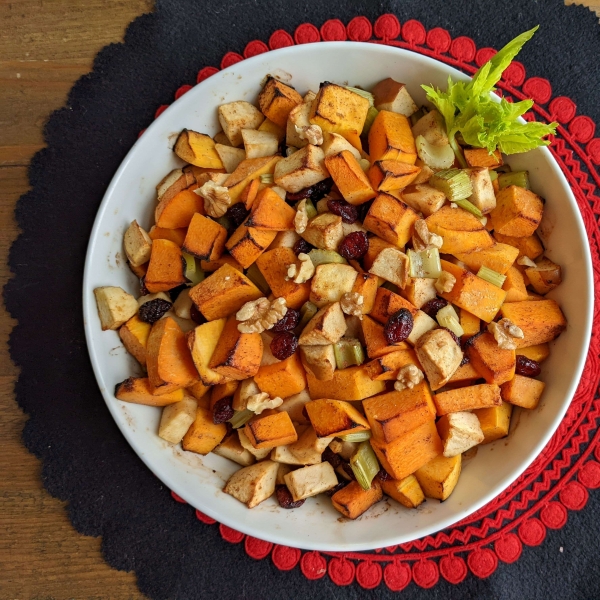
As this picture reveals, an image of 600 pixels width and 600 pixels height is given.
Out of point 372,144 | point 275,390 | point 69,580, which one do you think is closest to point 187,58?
point 372,144

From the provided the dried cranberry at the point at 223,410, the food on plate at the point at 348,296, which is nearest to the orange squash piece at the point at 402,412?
the food on plate at the point at 348,296

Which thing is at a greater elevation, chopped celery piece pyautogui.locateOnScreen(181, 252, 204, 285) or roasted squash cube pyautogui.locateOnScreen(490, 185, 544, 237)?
roasted squash cube pyautogui.locateOnScreen(490, 185, 544, 237)

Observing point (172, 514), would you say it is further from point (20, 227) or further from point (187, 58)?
point (187, 58)

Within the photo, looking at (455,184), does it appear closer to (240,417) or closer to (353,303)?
(353,303)

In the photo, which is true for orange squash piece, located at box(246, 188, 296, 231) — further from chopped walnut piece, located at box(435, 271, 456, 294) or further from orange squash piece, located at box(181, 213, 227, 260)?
chopped walnut piece, located at box(435, 271, 456, 294)

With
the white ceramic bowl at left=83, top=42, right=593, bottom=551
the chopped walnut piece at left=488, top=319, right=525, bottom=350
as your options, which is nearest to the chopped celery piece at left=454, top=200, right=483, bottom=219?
the white ceramic bowl at left=83, top=42, right=593, bottom=551
